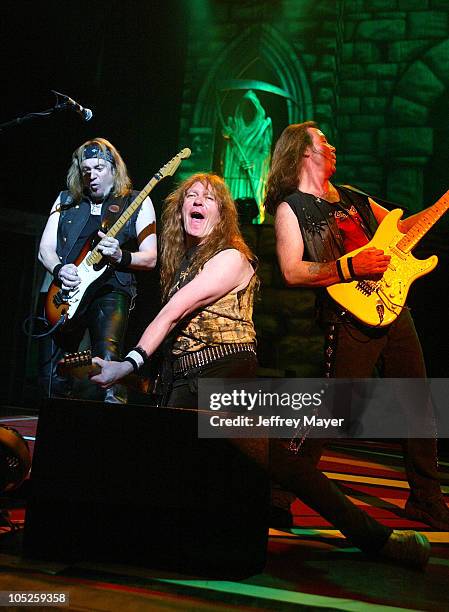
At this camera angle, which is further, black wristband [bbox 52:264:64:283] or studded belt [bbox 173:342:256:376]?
black wristband [bbox 52:264:64:283]

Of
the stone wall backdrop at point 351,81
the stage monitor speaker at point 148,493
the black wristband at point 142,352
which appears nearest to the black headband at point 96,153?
the black wristband at point 142,352

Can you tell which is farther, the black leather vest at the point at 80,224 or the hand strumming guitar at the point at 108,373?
the black leather vest at the point at 80,224

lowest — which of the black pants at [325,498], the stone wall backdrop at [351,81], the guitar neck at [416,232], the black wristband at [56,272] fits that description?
the black pants at [325,498]

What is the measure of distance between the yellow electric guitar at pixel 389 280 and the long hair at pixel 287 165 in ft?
1.59

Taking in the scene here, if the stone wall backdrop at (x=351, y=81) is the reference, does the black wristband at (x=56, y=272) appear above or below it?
below

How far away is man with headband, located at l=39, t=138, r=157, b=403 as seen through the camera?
130 inches

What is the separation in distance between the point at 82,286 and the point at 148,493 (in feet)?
5.79

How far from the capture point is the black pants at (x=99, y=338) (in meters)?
3.22

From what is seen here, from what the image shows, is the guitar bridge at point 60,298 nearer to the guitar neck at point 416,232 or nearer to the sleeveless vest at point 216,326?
the sleeveless vest at point 216,326

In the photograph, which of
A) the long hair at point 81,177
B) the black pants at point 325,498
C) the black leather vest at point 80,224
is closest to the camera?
the black pants at point 325,498

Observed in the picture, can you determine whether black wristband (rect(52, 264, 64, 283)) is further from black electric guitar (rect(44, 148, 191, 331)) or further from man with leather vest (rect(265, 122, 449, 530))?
man with leather vest (rect(265, 122, 449, 530))

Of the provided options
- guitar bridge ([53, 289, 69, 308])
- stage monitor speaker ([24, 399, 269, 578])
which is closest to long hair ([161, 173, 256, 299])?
stage monitor speaker ([24, 399, 269, 578])

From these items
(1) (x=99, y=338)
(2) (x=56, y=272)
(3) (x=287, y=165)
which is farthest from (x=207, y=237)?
(2) (x=56, y=272)

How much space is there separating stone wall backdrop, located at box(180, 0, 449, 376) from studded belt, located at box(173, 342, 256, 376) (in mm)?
5590
